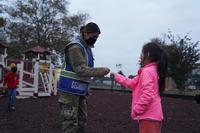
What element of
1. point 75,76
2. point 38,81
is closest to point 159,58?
point 75,76

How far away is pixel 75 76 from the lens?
4730 mm

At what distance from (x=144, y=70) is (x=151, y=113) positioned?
1.69 ft

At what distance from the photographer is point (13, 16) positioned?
4550cm

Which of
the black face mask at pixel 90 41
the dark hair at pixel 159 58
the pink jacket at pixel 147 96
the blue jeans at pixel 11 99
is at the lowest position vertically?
the blue jeans at pixel 11 99

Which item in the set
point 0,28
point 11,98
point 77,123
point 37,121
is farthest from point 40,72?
point 0,28

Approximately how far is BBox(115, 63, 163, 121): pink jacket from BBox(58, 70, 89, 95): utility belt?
0.69 metres

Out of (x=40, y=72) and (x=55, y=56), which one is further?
(x=55, y=56)

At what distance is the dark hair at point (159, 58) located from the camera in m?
4.56

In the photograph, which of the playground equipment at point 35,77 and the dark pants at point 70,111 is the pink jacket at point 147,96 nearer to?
the dark pants at point 70,111

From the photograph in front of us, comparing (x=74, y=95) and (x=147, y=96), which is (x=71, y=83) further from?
(x=147, y=96)

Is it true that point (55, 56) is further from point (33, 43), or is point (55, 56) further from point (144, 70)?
point (144, 70)

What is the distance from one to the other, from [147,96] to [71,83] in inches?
38.0

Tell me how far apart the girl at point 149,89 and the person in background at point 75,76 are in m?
0.47

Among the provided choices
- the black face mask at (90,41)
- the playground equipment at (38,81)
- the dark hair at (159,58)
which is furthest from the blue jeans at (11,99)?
the dark hair at (159,58)
